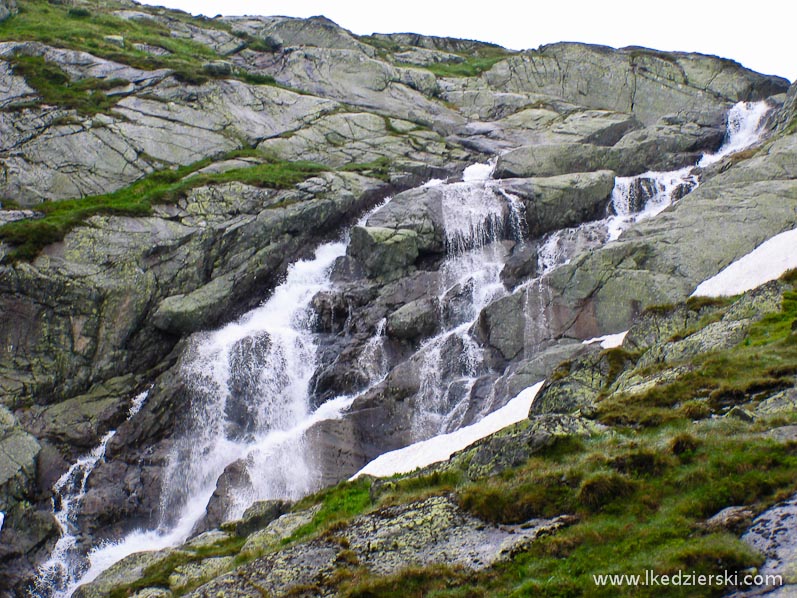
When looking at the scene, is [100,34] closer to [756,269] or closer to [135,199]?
[135,199]

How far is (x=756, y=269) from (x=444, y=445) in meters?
16.8

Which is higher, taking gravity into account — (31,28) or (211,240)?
(31,28)

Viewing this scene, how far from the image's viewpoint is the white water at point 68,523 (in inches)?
1244

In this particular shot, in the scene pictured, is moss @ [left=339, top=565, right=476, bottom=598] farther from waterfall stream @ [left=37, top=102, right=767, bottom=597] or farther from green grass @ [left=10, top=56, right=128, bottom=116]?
green grass @ [left=10, top=56, right=128, bottom=116]

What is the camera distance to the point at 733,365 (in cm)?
1855

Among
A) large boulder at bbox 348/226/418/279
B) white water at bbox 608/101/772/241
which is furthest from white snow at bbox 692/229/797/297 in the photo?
large boulder at bbox 348/226/418/279

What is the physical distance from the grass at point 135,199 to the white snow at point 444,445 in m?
28.5

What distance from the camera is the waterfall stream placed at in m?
33.4

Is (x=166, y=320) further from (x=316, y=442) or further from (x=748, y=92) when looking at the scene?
(x=748, y=92)

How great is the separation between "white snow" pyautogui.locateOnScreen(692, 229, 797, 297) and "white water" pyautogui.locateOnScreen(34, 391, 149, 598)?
30.7 m

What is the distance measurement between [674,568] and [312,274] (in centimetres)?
3940

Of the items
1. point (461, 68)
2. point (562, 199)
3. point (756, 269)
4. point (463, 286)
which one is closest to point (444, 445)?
point (463, 286)

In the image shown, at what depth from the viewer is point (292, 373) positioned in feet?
131

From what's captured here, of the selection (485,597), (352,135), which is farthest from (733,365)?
(352,135)
